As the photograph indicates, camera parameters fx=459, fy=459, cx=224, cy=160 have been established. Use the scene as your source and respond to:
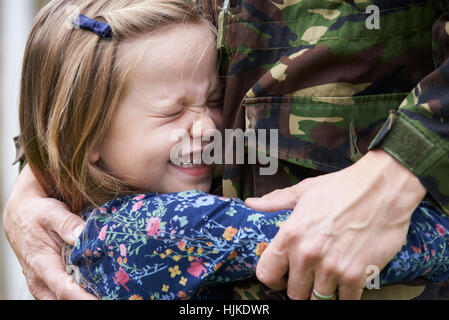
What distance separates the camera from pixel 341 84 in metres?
1.19

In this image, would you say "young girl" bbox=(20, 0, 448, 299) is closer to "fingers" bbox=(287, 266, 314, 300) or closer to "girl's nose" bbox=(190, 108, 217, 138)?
"girl's nose" bbox=(190, 108, 217, 138)

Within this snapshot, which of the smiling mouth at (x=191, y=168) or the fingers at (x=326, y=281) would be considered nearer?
the fingers at (x=326, y=281)

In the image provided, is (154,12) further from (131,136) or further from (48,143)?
(48,143)

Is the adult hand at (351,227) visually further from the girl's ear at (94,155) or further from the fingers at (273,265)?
the girl's ear at (94,155)

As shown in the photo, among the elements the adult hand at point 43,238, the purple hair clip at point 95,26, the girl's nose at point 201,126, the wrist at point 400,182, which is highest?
the purple hair clip at point 95,26

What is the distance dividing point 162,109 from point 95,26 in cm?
32

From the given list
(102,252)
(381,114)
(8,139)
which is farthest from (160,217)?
(8,139)

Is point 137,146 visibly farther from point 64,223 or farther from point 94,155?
point 64,223

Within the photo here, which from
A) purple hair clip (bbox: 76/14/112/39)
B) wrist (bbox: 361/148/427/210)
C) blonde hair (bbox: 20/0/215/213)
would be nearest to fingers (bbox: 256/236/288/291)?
wrist (bbox: 361/148/427/210)

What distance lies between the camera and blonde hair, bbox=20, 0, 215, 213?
1.35m

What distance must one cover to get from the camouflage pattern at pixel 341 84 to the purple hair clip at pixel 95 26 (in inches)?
13.0

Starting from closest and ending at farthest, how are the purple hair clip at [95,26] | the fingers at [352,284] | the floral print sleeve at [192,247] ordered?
the fingers at [352,284]
the floral print sleeve at [192,247]
the purple hair clip at [95,26]

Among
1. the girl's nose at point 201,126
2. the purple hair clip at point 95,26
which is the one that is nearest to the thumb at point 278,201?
the girl's nose at point 201,126

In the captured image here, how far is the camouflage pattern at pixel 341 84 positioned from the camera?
101cm
